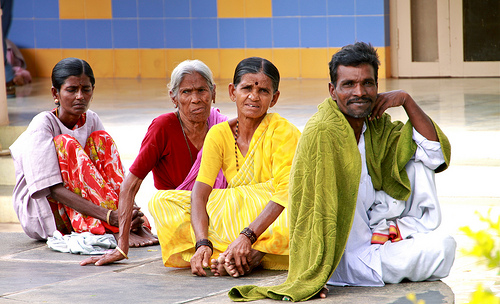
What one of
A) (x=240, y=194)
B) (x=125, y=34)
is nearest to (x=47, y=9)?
(x=125, y=34)

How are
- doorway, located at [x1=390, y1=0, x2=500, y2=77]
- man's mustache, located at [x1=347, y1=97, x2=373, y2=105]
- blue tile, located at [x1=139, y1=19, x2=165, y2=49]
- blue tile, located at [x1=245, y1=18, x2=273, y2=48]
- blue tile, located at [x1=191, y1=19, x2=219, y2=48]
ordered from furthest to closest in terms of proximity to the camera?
blue tile, located at [x1=139, y1=19, x2=165, y2=49] → blue tile, located at [x1=191, y1=19, x2=219, y2=48] → blue tile, located at [x1=245, y1=18, x2=273, y2=48] → doorway, located at [x1=390, y1=0, x2=500, y2=77] → man's mustache, located at [x1=347, y1=97, x2=373, y2=105]

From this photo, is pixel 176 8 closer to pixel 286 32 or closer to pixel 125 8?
pixel 125 8

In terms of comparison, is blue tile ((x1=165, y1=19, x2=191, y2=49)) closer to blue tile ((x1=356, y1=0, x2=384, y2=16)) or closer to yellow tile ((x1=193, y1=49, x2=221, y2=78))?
yellow tile ((x1=193, y1=49, x2=221, y2=78))

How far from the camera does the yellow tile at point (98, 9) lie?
32.7ft

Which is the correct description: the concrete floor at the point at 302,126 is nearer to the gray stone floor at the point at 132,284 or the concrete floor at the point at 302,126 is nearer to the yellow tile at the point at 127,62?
the gray stone floor at the point at 132,284

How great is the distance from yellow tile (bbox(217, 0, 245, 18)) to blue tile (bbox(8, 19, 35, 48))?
112 inches

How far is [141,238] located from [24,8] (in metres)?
7.19

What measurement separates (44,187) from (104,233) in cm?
43

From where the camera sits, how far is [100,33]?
10.1m

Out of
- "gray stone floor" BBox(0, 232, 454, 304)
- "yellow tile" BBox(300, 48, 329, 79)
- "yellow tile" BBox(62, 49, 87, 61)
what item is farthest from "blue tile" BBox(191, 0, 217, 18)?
"gray stone floor" BBox(0, 232, 454, 304)

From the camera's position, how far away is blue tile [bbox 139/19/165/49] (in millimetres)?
9859

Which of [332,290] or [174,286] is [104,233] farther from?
[332,290]

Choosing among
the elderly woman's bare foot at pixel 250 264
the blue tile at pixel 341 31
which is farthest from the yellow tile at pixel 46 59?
the elderly woman's bare foot at pixel 250 264

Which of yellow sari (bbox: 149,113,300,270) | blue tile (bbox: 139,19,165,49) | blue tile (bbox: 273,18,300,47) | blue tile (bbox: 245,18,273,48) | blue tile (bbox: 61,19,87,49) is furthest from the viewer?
blue tile (bbox: 61,19,87,49)
